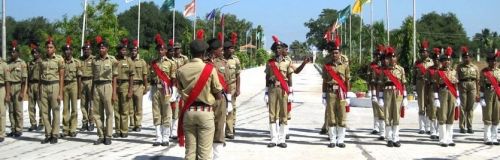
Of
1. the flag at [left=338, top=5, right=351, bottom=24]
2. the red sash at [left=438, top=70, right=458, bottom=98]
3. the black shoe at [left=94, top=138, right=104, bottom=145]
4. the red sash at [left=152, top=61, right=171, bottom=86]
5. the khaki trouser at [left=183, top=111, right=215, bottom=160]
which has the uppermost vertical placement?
the flag at [left=338, top=5, right=351, bottom=24]

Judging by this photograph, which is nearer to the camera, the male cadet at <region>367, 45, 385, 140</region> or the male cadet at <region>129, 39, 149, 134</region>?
the male cadet at <region>367, 45, 385, 140</region>

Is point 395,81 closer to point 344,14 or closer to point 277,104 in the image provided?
point 277,104

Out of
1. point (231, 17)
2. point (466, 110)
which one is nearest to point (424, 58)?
point (466, 110)

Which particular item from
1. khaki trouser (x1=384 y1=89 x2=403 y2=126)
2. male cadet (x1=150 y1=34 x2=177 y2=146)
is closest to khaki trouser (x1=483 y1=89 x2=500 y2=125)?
khaki trouser (x1=384 y1=89 x2=403 y2=126)

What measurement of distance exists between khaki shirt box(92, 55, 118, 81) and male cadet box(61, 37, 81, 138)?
1.12 meters

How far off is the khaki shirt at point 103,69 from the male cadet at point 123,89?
2.27 feet

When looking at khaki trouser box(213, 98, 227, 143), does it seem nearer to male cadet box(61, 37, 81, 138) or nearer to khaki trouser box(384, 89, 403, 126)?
khaki trouser box(384, 89, 403, 126)

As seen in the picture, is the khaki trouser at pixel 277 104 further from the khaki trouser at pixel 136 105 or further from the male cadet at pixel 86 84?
the male cadet at pixel 86 84

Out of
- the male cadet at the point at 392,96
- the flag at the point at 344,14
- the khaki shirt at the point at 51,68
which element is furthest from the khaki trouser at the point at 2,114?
the flag at the point at 344,14

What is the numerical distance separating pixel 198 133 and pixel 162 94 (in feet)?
13.8

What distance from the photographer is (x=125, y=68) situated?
1220 cm

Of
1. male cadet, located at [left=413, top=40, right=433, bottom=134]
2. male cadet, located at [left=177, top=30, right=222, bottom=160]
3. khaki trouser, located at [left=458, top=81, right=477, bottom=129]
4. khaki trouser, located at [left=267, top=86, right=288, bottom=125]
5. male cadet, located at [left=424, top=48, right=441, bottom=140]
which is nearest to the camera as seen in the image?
male cadet, located at [left=177, top=30, right=222, bottom=160]

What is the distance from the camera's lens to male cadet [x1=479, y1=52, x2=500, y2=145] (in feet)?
37.0

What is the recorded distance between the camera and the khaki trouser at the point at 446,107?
433 inches
